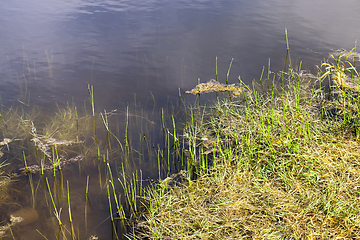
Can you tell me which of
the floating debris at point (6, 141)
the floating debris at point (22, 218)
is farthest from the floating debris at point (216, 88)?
the floating debris at point (22, 218)

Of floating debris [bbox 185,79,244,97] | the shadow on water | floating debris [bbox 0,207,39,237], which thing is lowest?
floating debris [bbox 0,207,39,237]

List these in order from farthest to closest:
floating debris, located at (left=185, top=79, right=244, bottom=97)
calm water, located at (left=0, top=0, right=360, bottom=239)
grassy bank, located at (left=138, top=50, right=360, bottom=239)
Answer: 1. calm water, located at (left=0, top=0, right=360, bottom=239)
2. floating debris, located at (left=185, top=79, right=244, bottom=97)
3. grassy bank, located at (left=138, top=50, right=360, bottom=239)

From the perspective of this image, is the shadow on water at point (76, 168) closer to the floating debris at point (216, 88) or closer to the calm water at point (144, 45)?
the calm water at point (144, 45)

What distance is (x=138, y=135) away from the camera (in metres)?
4.39

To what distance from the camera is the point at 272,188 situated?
9.91 ft

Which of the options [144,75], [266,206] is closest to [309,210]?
[266,206]

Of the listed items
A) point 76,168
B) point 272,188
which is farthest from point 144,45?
point 272,188

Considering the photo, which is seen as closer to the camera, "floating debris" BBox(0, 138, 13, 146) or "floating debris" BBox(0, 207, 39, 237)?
"floating debris" BBox(0, 207, 39, 237)

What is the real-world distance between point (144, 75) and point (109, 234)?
412cm

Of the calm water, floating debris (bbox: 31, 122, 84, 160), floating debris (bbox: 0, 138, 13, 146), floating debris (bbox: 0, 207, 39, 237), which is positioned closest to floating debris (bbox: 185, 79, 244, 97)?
the calm water

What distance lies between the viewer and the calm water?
18.8 ft

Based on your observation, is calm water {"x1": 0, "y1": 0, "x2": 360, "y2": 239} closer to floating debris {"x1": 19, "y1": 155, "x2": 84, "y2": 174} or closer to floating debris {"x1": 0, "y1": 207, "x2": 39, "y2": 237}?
floating debris {"x1": 0, "y1": 207, "x2": 39, "y2": 237}

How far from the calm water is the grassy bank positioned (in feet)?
2.35

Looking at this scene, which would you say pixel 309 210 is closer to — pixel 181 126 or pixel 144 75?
pixel 181 126
